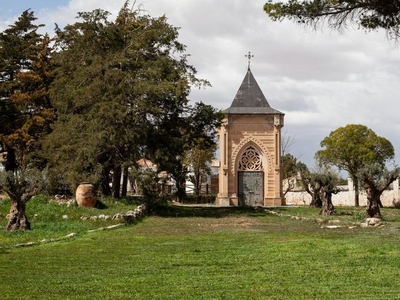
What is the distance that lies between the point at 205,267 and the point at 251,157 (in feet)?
116

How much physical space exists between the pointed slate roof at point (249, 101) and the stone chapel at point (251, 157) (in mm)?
73

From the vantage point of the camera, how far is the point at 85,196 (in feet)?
89.1

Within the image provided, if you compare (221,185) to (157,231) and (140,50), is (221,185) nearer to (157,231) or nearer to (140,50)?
(140,50)

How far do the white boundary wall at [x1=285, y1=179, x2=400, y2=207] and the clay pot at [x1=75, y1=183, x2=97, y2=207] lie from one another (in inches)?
865

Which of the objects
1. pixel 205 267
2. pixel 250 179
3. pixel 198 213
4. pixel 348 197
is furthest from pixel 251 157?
pixel 205 267

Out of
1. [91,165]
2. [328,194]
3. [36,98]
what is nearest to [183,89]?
[91,165]

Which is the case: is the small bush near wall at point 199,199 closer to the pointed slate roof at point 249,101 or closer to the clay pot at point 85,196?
the pointed slate roof at point 249,101

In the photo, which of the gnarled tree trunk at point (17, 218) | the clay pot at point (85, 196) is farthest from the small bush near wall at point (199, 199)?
the gnarled tree trunk at point (17, 218)

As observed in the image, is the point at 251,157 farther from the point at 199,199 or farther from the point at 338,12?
the point at 338,12

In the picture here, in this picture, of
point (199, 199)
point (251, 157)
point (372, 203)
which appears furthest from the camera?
point (199, 199)

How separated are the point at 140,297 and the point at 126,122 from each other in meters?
21.1

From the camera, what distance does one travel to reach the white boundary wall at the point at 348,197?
46250 mm

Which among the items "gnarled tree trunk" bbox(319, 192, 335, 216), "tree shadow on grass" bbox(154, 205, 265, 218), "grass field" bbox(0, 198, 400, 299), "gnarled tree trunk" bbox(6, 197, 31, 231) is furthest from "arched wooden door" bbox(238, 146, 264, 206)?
"grass field" bbox(0, 198, 400, 299)

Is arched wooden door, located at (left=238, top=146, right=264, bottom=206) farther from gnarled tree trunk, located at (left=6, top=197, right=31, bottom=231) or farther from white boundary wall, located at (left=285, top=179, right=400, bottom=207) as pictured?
gnarled tree trunk, located at (left=6, top=197, right=31, bottom=231)
